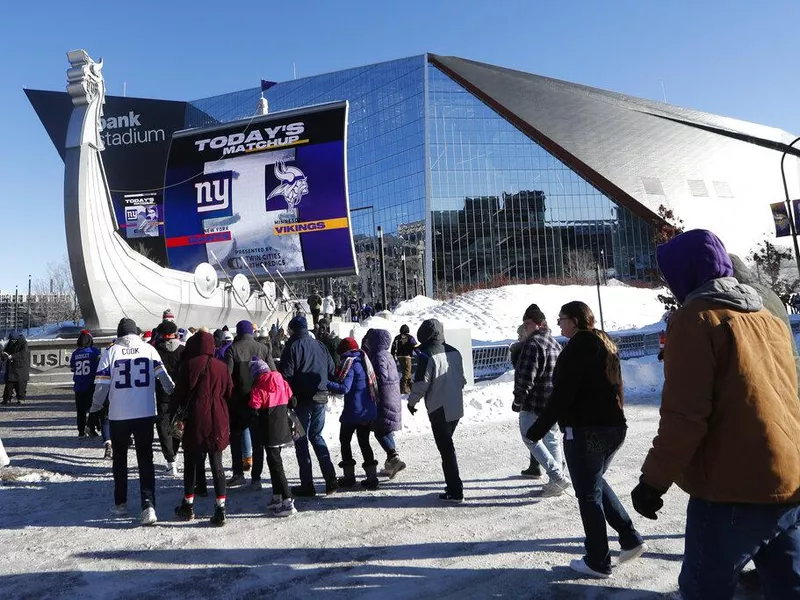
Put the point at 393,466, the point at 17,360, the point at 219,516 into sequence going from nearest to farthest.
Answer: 1. the point at 219,516
2. the point at 393,466
3. the point at 17,360

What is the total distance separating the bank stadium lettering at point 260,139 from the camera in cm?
2588

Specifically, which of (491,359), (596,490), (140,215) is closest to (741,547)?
(596,490)

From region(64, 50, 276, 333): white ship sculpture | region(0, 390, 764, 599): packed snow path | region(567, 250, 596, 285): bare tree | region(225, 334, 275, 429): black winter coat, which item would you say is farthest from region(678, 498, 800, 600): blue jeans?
region(567, 250, 596, 285): bare tree

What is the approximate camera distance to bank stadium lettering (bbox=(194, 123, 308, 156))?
84.9ft

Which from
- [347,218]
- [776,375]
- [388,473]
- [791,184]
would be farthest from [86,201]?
[791,184]

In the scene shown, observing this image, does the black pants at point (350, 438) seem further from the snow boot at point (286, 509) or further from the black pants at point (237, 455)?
the black pants at point (237, 455)

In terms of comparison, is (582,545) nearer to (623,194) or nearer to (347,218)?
(347,218)

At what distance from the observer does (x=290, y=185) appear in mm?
25531

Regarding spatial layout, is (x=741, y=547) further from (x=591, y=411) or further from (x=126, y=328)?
(x=126, y=328)

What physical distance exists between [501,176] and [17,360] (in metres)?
49.0

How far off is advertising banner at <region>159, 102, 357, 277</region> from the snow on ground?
18.1 ft

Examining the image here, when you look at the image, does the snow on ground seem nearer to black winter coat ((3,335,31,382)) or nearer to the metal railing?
the metal railing

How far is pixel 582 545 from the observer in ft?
12.5

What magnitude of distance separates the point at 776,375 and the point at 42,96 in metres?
75.8
